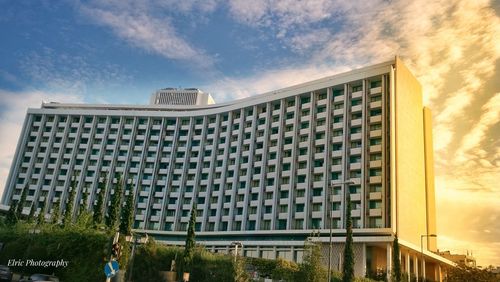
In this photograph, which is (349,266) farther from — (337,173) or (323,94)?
(323,94)

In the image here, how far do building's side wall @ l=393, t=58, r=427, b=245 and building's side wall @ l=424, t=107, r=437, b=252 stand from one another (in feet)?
10.7

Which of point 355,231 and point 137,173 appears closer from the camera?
point 355,231

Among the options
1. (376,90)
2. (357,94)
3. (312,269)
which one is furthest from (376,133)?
(312,269)

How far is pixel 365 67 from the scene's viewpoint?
257 feet

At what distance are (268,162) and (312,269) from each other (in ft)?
141

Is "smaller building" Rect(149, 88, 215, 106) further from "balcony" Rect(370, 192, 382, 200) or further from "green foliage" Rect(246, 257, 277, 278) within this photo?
"green foliage" Rect(246, 257, 277, 278)

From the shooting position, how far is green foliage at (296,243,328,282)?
139 feet

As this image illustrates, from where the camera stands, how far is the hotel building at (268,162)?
71125mm

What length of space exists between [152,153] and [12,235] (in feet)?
180

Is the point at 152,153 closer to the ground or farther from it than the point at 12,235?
farther from it

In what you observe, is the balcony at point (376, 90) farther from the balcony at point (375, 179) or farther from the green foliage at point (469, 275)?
the green foliage at point (469, 275)

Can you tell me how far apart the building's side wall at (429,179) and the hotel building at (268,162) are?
347 millimetres

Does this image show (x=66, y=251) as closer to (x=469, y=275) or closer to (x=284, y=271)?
(x=284, y=271)

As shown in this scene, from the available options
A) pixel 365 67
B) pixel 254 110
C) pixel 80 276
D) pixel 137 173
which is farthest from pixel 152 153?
pixel 80 276
